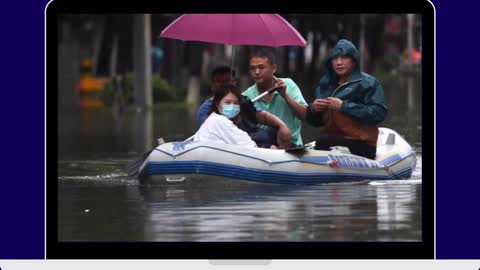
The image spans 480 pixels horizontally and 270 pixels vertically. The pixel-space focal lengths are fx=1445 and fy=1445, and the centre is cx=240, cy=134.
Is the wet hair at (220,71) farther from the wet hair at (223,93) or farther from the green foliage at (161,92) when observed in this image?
the green foliage at (161,92)

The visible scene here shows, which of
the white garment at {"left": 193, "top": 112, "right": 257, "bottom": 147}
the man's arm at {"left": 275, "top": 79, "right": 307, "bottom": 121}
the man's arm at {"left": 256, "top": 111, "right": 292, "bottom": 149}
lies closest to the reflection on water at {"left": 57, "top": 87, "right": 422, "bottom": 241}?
the white garment at {"left": 193, "top": 112, "right": 257, "bottom": 147}

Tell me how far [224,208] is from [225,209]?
102 millimetres

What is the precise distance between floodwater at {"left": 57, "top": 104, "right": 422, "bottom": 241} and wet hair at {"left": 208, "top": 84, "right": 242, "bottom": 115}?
2.23ft

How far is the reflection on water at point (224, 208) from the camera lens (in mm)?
9328

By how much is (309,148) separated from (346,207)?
2.90m

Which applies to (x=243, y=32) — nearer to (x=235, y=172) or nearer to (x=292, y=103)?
(x=292, y=103)

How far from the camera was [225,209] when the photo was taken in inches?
450

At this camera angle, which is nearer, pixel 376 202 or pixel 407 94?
pixel 376 202

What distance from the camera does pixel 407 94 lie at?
120 ft

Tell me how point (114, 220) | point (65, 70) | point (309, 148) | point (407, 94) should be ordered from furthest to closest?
point (65, 70), point (407, 94), point (309, 148), point (114, 220)

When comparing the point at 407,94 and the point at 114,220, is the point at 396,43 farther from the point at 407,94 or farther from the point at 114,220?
the point at 114,220

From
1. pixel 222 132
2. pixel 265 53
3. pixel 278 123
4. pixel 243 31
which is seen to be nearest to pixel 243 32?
pixel 243 31
